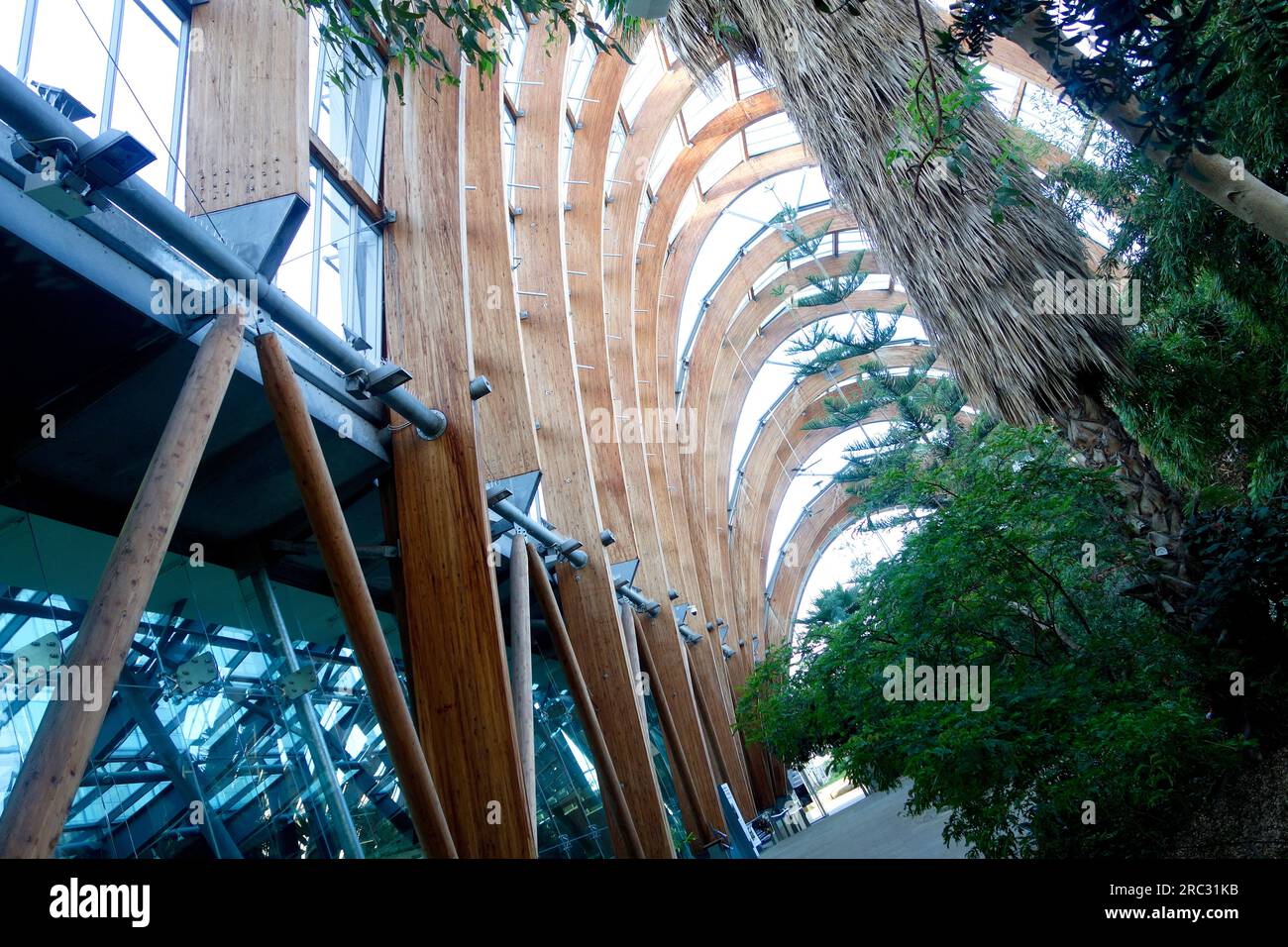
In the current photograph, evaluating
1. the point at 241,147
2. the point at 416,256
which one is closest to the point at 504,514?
the point at 416,256

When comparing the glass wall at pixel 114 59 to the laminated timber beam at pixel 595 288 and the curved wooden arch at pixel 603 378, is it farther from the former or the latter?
the curved wooden arch at pixel 603 378

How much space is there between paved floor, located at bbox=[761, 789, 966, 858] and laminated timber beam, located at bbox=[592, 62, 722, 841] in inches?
76.1

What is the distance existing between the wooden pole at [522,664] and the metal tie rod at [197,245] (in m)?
1.74

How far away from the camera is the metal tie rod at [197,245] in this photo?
11.8 ft

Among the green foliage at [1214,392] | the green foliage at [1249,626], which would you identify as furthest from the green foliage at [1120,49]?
the green foliage at [1214,392]

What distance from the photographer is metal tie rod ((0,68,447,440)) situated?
3.58 m

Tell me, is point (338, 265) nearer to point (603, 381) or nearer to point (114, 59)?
point (114, 59)

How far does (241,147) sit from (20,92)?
1.74 metres

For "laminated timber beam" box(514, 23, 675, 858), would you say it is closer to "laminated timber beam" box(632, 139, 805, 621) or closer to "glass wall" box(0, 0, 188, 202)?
"glass wall" box(0, 0, 188, 202)

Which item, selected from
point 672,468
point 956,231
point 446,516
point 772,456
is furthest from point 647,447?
point 772,456

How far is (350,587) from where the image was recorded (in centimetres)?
507

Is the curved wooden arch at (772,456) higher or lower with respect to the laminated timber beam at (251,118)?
higher

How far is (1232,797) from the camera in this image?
594 cm
